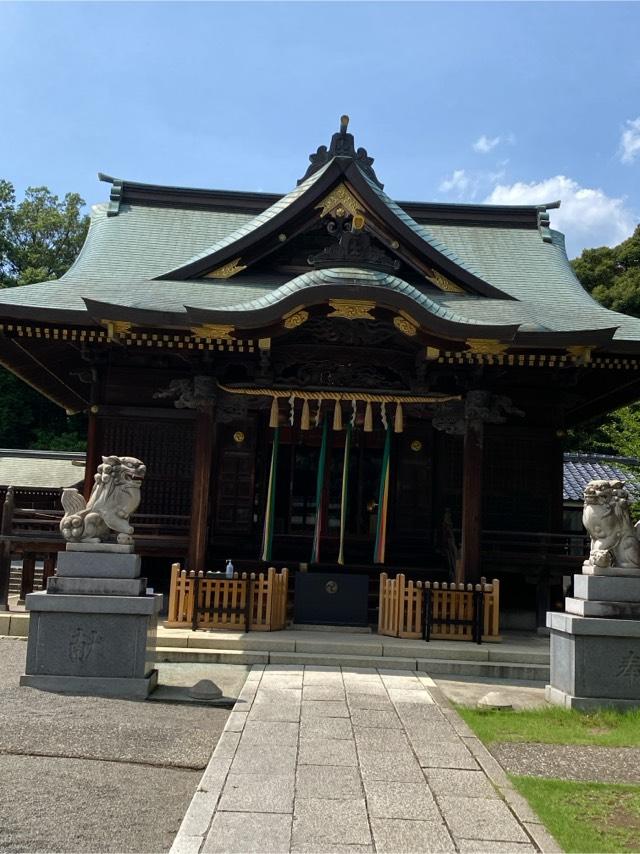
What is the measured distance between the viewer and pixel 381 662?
9.01 metres

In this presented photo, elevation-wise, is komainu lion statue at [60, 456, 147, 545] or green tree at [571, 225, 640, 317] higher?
green tree at [571, 225, 640, 317]

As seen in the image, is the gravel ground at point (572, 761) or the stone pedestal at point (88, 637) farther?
the stone pedestal at point (88, 637)

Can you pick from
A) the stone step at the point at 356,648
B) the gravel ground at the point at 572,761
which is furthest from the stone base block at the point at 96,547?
the gravel ground at the point at 572,761

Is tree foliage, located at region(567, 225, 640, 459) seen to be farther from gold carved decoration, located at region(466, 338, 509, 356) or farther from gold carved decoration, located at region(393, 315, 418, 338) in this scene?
gold carved decoration, located at region(393, 315, 418, 338)

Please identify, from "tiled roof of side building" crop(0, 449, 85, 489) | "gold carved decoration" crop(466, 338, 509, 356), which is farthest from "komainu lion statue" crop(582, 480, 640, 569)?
"tiled roof of side building" crop(0, 449, 85, 489)

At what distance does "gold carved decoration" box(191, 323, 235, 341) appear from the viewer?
405 inches

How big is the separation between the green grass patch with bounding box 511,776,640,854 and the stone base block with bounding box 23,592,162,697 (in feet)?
12.3

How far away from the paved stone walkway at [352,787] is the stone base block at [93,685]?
984 millimetres

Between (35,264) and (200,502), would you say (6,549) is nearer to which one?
(200,502)

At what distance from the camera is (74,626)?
7055mm

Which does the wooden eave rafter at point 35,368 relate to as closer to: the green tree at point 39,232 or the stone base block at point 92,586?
the stone base block at point 92,586

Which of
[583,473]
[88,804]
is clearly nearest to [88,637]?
[88,804]

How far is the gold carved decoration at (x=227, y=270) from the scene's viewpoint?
1300 cm

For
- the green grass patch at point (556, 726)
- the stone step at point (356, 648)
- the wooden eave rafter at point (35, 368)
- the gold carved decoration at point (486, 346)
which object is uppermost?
the wooden eave rafter at point (35, 368)
